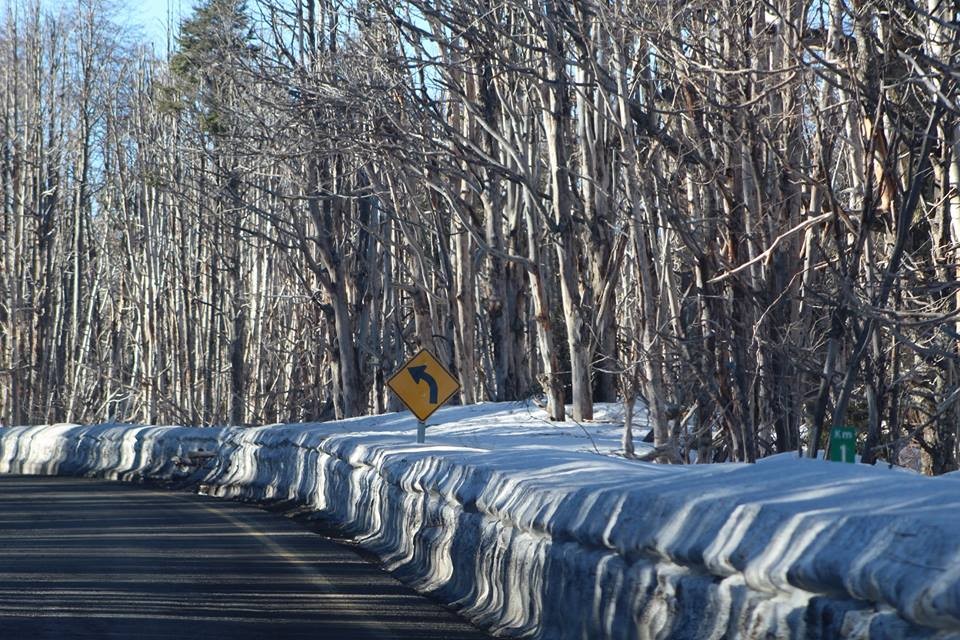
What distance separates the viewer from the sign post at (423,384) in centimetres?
1670

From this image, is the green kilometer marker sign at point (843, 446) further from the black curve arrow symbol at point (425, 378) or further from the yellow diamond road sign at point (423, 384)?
the black curve arrow symbol at point (425, 378)

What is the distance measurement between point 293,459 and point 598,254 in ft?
16.6

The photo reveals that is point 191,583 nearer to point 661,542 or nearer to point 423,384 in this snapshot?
point 661,542

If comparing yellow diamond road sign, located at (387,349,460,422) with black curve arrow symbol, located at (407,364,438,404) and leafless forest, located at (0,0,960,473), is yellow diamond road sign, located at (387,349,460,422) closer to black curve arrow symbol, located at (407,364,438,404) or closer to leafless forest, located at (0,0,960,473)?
black curve arrow symbol, located at (407,364,438,404)

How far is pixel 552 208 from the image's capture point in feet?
72.6

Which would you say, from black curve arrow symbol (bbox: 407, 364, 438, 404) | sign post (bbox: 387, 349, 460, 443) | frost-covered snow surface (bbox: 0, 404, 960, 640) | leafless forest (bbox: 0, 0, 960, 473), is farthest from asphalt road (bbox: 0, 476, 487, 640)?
leafless forest (bbox: 0, 0, 960, 473)

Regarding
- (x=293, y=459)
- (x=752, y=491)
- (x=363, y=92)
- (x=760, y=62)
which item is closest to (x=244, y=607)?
(x=752, y=491)

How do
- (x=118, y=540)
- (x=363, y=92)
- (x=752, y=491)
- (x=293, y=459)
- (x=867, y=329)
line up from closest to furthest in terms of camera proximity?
(x=752, y=491), (x=867, y=329), (x=118, y=540), (x=293, y=459), (x=363, y=92)

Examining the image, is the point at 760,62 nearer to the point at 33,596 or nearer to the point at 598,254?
the point at 598,254

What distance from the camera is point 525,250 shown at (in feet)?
87.4

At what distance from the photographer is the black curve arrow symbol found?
1680cm

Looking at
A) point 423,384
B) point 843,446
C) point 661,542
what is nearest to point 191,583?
point 843,446

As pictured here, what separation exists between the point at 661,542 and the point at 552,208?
1558 cm

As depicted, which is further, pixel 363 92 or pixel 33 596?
pixel 363 92
